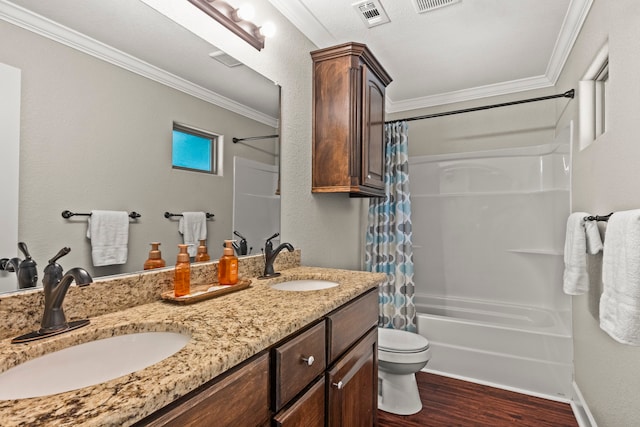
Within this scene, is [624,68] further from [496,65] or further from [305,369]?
[305,369]

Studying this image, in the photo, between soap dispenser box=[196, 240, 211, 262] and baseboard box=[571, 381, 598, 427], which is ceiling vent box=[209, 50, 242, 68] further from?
baseboard box=[571, 381, 598, 427]

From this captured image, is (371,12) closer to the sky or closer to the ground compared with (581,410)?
closer to the sky

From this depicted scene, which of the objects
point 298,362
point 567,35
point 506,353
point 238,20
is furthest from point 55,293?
point 567,35

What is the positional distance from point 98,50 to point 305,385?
119cm

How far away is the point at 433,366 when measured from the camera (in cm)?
260

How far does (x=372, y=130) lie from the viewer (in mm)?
2193

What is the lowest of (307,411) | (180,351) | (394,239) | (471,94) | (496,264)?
(307,411)

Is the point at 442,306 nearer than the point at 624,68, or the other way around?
the point at 624,68

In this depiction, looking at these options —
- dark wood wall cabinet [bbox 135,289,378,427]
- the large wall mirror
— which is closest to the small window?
the large wall mirror

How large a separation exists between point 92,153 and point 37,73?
228 millimetres

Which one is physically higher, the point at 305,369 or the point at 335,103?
the point at 335,103

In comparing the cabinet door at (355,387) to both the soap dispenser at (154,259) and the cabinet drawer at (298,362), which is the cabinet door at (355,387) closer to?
the cabinet drawer at (298,362)

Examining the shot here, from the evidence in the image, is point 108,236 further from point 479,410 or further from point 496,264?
point 496,264

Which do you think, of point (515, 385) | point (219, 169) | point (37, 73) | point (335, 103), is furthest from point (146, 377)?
point (515, 385)
